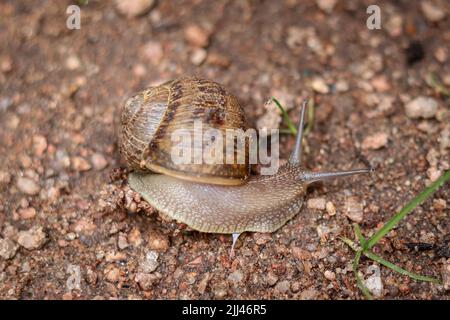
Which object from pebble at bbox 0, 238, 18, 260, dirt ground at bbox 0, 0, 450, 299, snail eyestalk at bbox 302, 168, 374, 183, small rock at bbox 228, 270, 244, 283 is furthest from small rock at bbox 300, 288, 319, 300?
pebble at bbox 0, 238, 18, 260

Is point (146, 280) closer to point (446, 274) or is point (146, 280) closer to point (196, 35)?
point (446, 274)

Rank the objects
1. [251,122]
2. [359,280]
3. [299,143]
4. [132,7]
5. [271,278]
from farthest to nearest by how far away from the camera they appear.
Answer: [132,7] < [251,122] < [299,143] < [271,278] < [359,280]

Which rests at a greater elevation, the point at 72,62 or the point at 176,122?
the point at 72,62

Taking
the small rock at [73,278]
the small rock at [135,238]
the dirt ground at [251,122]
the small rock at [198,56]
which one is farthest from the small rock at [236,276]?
the small rock at [198,56]

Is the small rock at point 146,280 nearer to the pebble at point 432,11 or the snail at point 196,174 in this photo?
the snail at point 196,174

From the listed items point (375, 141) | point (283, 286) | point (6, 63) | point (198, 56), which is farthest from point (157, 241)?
point (6, 63)

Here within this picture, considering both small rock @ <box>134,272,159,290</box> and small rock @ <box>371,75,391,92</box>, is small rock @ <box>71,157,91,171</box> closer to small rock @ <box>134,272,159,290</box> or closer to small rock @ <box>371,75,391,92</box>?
small rock @ <box>134,272,159,290</box>

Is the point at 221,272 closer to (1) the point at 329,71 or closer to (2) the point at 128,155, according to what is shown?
(2) the point at 128,155
